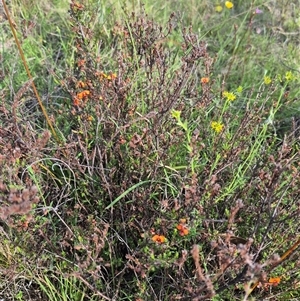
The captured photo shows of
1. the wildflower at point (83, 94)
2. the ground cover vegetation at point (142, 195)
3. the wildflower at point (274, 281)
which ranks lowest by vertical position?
the wildflower at point (274, 281)

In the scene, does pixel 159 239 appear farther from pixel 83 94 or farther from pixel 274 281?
pixel 83 94

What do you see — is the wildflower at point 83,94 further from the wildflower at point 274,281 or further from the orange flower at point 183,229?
the wildflower at point 274,281

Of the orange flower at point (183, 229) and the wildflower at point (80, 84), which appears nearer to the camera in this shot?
the orange flower at point (183, 229)

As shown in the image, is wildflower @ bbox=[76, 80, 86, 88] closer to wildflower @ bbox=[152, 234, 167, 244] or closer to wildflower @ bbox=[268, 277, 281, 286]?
wildflower @ bbox=[152, 234, 167, 244]

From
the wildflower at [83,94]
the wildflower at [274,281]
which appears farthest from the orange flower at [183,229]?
the wildflower at [83,94]

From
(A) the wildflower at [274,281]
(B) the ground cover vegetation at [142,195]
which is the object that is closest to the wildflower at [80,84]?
(B) the ground cover vegetation at [142,195]

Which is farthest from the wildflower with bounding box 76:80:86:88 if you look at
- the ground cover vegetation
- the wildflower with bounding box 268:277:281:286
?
the wildflower with bounding box 268:277:281:286

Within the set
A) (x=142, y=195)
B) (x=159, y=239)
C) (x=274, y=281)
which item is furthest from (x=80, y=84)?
(x=274, y=281)

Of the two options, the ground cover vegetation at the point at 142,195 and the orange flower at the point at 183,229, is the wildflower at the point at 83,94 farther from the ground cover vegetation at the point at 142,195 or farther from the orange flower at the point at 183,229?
the orange flower at the point at 183,229

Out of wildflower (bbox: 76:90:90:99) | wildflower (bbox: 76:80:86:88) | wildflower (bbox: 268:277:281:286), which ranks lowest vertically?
wildflower (bbox: 268:277:281:286)

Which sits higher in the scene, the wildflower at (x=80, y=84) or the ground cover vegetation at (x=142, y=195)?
the wildflower at (x=80, y=84)

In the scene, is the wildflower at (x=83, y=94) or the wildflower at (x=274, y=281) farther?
the wildflower at (x=83, y=94)

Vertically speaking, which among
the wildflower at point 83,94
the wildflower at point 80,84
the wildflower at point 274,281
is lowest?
the wildflower at point 274,281

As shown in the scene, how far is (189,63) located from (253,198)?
0.54 metres
